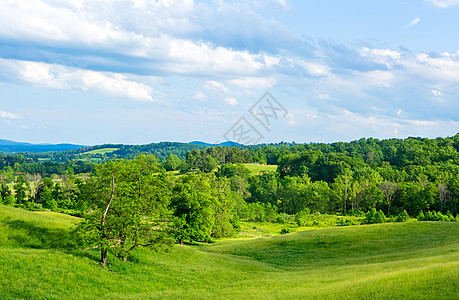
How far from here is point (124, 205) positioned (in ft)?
92.4

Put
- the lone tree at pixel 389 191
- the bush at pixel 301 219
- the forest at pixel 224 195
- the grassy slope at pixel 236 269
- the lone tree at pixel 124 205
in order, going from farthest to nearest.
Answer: the lone tree at pixel 389 191
the bush at pixel 301 219
the forest at pixel 224 195
the lone tree at pixel 124 205
the grassy slope at pixel 236 269

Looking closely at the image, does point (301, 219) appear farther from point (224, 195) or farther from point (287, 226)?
point (224, 195)

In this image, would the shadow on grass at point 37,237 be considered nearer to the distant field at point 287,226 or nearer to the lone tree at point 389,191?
the distant field at point 287,226

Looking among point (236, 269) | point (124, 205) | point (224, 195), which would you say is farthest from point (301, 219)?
point (124, 205)

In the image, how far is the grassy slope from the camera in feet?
64.2

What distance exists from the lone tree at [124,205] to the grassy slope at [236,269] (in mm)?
1911

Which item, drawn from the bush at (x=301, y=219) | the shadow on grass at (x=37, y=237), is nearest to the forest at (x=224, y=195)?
the bush at (x=301, y=219)

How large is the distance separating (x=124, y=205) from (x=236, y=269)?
14474 mm

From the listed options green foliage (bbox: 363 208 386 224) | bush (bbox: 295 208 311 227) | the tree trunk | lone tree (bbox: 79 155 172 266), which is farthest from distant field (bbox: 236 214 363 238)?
the tree trunk

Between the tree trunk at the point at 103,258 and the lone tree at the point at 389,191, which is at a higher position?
the lone tree at the point at 389,191

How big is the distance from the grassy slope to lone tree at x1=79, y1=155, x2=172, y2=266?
191cm

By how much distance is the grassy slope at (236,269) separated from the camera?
64.2 ft

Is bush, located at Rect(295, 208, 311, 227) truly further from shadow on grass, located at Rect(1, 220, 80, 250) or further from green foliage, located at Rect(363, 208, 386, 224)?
shadow on grass, located at Rect(1, 220, 80, 250)

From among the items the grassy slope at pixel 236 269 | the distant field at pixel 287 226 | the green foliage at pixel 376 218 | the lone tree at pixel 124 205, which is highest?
the lone tree at pixel 124 205
